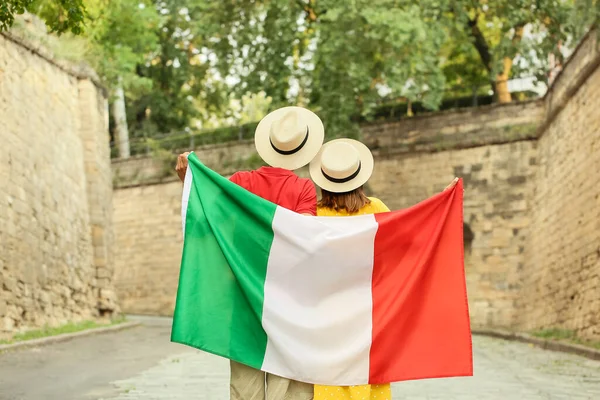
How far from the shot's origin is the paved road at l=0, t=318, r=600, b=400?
7.30 m

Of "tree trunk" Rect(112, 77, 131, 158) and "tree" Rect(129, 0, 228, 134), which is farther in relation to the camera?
"tree trunk" Rect(112, 77, 131, 158)

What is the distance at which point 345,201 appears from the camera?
4.46 meters

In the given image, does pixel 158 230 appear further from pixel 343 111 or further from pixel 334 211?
pixel 334 211

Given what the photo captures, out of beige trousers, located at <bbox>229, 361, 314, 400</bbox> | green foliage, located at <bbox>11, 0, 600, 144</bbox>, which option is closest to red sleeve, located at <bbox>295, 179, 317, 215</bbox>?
beige trousers, located at <bbox>229, 361, 314, 400</bbox>

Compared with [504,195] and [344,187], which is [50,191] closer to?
[344,187]

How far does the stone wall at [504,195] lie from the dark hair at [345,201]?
9863 mm

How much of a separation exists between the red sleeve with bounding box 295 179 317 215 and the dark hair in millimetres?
167

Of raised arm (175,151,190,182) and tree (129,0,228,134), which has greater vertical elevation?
tree (129,0,228,134)

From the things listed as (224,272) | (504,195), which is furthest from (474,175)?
(224,272)

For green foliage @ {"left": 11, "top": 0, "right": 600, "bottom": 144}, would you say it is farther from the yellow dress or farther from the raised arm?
the yellow dress

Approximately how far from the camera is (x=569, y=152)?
16812mm

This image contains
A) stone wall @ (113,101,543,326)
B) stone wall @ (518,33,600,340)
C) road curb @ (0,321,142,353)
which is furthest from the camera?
stone wall @ (113,101,543,326)

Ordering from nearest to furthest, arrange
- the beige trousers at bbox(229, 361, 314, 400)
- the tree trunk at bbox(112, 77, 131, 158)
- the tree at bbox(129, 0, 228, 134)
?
the beige trousers at bbox(229, 361, 314, 400)
the tree at bbox(129, 0, 228, 134)
the tree trunk at bbox(112, 77, 131, 158)

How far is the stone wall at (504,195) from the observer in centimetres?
1520
